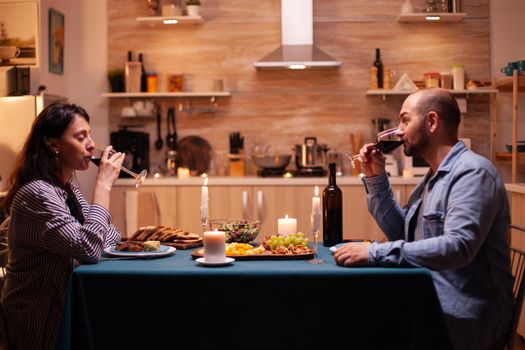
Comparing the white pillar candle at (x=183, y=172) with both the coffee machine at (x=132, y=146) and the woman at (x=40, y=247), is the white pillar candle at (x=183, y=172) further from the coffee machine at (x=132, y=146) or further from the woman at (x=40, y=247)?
the woman at (x=40, y=247)

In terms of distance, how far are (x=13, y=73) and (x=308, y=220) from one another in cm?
240

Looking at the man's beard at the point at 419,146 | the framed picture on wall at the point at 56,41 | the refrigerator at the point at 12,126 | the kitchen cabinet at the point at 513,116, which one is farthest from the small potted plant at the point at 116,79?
the man's beard at the point at 419,146

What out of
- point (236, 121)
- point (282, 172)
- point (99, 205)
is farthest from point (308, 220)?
point (99, 205)

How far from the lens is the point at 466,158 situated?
91.0 inches

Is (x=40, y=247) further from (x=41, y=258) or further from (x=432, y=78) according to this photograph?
(x=432, y=78)

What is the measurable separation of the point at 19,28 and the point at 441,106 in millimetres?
3715

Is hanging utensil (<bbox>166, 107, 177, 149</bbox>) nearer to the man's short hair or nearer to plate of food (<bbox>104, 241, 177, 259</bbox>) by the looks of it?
plate of food (<bbox>104, 241, 177, 259</bbox>)

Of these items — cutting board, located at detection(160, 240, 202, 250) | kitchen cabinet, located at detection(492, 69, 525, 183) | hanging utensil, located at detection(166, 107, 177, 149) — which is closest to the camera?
cutting board, located at detection(160, 240, 202, 250)

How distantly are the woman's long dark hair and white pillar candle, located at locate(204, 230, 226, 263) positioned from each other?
1.88 feet

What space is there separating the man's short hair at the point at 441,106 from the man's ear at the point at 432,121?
0.04ft

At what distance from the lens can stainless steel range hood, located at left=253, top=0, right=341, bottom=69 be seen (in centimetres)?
590

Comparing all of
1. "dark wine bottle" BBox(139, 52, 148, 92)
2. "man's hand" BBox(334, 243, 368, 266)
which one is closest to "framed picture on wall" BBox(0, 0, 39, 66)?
"dark wine bottle" BBox(139, 52, 148, 92)

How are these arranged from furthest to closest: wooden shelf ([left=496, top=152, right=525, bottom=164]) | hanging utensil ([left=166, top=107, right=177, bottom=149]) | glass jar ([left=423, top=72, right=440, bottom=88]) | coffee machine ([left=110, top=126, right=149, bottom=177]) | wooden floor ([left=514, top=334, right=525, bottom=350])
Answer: hanging utensil ([left=166, top=107, right=177, bottom=149]) → coffee machine ([left=110, top=126, right=149, bottom=177]) → glass jar ([left=423, top=72, right=440, bottom=88]) → wooden shelf ([left=496, top=152, right=525, bottom=164]) → wooden floor ([left=514, top=334, right=525, bottom=350])

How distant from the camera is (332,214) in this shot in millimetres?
2799
